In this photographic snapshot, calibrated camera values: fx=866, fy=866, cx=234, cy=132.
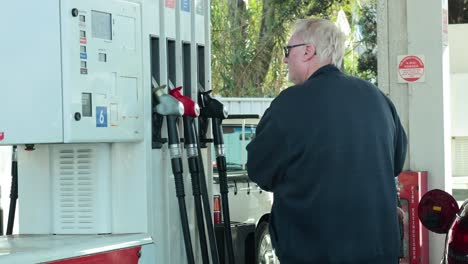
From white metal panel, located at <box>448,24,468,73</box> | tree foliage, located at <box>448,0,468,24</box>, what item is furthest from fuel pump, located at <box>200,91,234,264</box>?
tree foliage, located at <box>448,0,468,24</box>

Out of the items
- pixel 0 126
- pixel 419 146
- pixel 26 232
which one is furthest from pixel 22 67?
pixel 419 146

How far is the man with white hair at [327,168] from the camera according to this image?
3684 millimetres

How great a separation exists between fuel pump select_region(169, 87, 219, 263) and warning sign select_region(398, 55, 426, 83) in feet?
12.7

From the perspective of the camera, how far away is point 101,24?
420cm

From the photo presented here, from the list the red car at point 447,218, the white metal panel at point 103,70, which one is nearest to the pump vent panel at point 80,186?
the white metal panel at point 103,70

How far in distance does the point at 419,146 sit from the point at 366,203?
4.67m

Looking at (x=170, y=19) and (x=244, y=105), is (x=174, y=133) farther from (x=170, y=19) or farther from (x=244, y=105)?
(x=244, y=105)

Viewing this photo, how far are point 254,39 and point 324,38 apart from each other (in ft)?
59.8

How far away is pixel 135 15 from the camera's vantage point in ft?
14.6

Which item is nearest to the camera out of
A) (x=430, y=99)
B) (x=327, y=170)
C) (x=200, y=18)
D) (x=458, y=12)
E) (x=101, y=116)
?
(x=327, y=170)

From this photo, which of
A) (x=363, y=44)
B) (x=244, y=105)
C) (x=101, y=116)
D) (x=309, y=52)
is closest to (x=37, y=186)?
(x=101, y=116)

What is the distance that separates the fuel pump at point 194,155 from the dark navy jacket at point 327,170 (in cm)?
92

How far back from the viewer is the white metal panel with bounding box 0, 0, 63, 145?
3720 millimetres

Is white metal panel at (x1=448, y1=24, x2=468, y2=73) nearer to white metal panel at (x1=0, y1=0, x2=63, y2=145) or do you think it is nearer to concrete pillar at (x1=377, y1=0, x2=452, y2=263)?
concrete pillar at (x1=377, y1=0, x2=452, y2=263)
